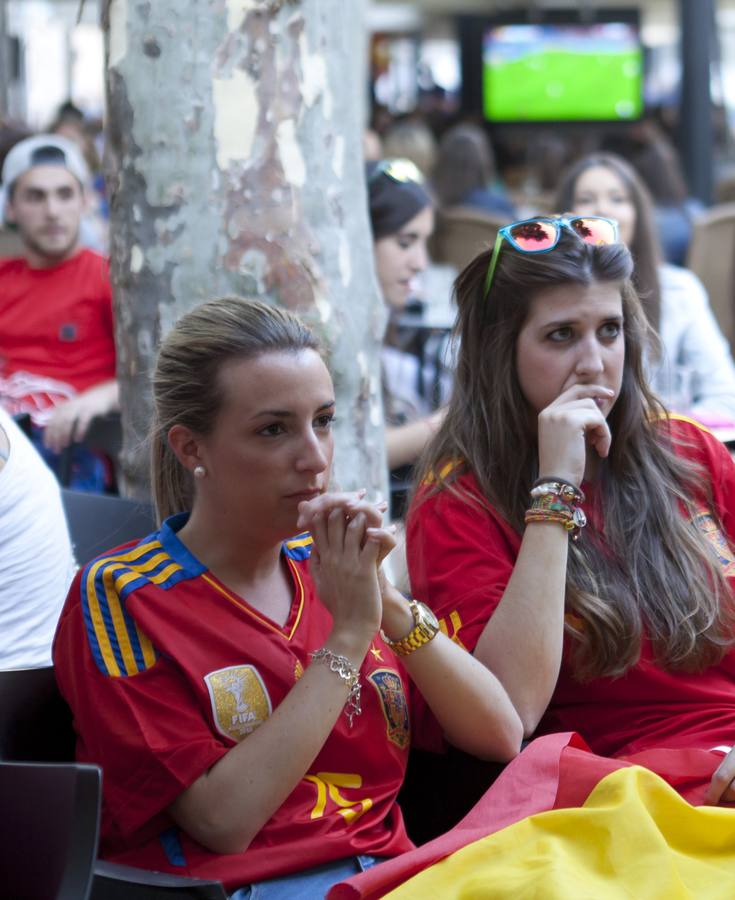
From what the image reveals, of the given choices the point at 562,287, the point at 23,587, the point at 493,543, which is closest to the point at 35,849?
the point at 23,587

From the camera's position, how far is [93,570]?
69.4 inches

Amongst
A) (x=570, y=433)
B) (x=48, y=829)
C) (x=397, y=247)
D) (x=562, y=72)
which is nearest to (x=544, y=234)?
(x=570, y=433)

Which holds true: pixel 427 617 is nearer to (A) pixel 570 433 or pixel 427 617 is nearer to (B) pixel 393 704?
(B) pixel 393 704

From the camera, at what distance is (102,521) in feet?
8.57

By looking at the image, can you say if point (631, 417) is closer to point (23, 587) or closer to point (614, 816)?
point (614, 816)

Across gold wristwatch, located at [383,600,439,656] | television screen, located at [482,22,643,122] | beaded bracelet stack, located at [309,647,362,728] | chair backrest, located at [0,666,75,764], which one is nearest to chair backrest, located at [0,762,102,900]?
chair backrest, located at [0,666,75,764]

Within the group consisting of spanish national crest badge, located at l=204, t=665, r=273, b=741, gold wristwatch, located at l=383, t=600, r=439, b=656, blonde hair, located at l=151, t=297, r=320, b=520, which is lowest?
spanish national crest badge, located at l=204, t=665, r=273, b=741

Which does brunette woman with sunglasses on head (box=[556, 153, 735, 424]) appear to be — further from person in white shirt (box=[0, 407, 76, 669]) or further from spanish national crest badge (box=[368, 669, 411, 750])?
person in white shirt (box=[0, 407, 76, 669])

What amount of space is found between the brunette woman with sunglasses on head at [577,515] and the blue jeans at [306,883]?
15.1 inches

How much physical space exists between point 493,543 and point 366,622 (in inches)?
18.8

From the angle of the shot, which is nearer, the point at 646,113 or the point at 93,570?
the point at 93,570

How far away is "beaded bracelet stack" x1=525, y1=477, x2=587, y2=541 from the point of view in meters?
2.07

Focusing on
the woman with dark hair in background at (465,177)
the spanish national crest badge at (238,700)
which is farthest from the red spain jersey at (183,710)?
the woman with dark hair in background at (465,177)

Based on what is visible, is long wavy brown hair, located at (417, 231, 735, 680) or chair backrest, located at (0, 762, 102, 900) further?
long wavy brown hair, located at (417, 231, 735, 680)
